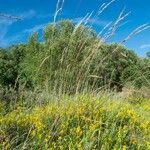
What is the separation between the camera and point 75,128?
6457mm

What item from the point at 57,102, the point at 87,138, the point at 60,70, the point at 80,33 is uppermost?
the point at 80,33

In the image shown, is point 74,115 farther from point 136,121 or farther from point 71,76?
point 136,121

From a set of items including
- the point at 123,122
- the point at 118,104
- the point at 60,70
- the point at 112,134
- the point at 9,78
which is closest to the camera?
the point at 60,70

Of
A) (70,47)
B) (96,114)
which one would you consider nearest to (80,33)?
(70,47)

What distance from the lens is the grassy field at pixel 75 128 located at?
595cm

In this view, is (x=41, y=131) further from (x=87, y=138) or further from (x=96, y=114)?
(x=96, y=114)

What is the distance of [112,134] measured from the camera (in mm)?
6625

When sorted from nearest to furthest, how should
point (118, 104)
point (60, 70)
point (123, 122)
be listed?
point (60, 70) < point (123, 122) < point (118, 104)

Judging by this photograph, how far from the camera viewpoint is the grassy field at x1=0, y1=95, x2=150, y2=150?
595 centimetres

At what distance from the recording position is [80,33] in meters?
6.34

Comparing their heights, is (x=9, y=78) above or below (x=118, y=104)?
above

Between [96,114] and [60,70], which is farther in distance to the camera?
[96,114]

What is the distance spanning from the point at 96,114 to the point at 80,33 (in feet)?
4.48

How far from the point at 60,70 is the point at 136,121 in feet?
7.21
